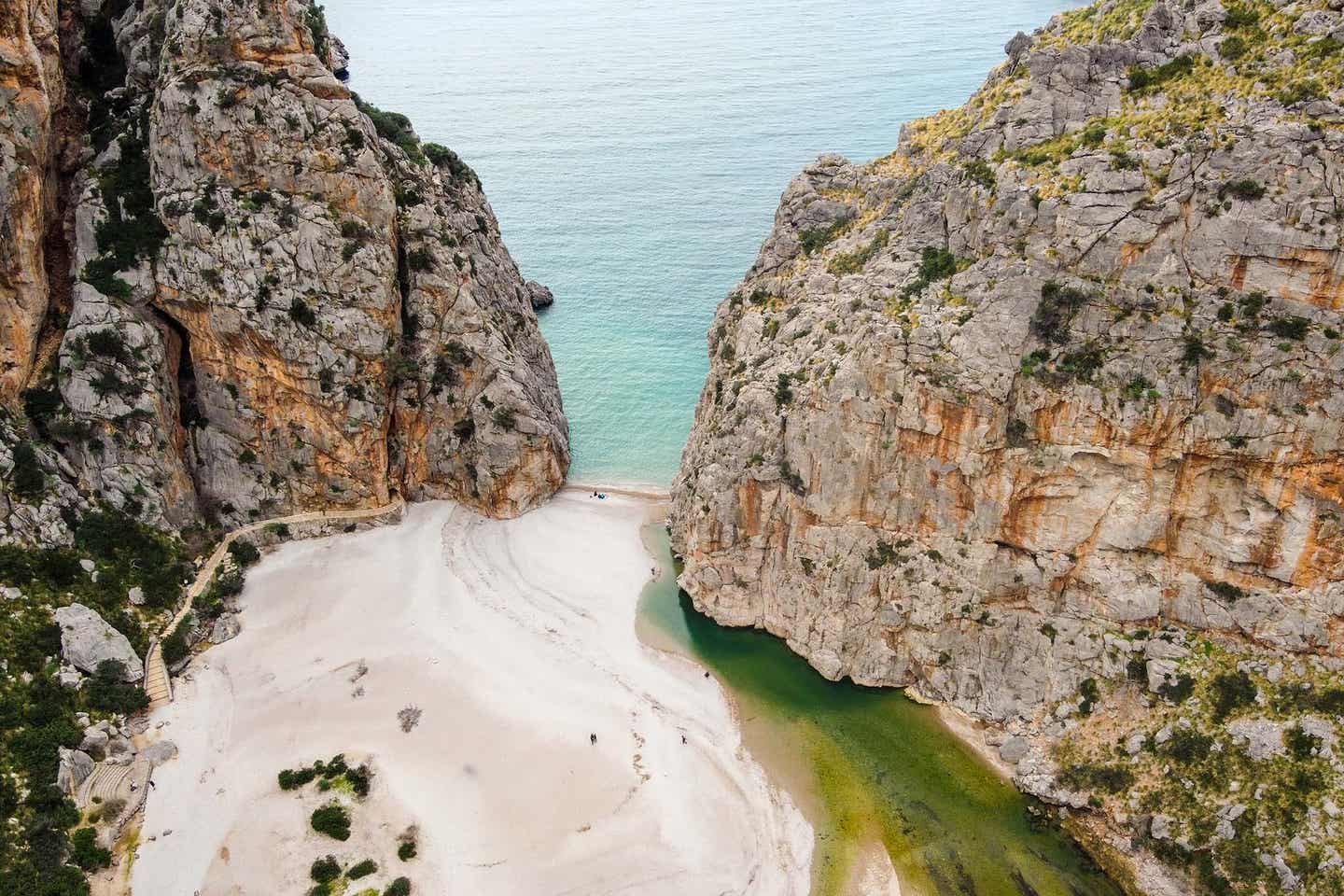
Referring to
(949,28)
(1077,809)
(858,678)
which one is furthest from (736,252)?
(949,28)

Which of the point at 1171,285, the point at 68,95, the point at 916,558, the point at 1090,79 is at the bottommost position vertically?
the point at 916,558

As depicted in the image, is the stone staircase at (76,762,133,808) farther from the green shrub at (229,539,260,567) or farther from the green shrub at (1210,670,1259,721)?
the green shrub at (1210,670,1259,721)

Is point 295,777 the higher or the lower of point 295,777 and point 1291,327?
the lower

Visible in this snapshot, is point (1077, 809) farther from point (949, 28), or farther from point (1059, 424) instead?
point (949, 28)

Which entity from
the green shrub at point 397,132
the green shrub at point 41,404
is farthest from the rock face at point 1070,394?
the green shrub at point 41,404

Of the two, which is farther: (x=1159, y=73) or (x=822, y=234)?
(x=822, y=234)

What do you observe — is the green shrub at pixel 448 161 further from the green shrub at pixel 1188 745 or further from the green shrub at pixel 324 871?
the green shrub at pixel 1188 745

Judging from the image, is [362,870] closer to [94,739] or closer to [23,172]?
[94,739]

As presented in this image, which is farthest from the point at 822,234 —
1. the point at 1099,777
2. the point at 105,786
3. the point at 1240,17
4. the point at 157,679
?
the point at 105,786
